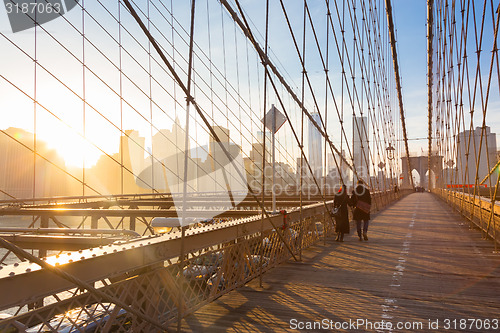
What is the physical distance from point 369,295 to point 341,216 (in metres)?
4.79

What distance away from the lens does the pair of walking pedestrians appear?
9469 mm

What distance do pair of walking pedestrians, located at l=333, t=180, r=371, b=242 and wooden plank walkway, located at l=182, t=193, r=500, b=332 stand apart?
4.79 feet

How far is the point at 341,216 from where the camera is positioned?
9.45 meters

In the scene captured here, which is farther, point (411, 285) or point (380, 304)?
point (411, 285)

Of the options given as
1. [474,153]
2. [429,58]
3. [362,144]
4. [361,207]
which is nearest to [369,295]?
[361,207]

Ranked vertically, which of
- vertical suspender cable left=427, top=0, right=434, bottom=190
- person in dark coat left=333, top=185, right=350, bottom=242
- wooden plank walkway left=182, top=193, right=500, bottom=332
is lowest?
wooden plank walkway left=182, top=193, right=500, bottom=332

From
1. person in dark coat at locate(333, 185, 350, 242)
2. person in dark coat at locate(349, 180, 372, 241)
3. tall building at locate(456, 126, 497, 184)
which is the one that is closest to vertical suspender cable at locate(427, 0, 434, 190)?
tall building at locate(456, 126, 497, 184)

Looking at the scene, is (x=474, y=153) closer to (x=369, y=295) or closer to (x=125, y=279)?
(x=369, y=295)

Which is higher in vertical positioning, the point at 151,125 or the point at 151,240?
the point at 151,125

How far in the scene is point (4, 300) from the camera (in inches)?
81.0

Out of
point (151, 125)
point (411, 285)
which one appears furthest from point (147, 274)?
point (151, 125)

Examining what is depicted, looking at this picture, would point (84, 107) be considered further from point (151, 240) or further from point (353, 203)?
point (151, 240)

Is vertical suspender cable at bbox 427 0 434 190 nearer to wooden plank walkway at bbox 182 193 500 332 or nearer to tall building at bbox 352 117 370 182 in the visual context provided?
tall building at bbox 352 117 370 182

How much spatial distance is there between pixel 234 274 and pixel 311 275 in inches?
52.5
